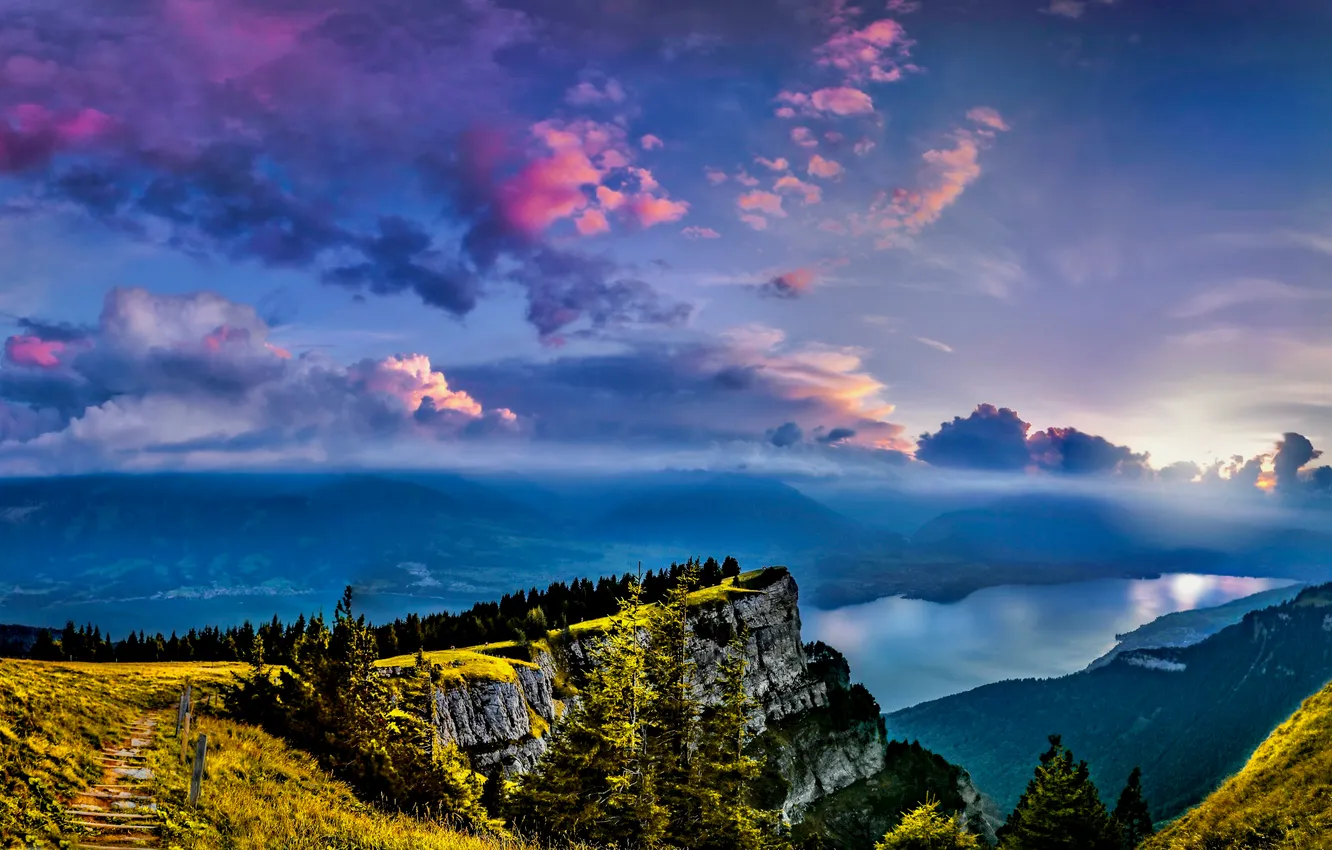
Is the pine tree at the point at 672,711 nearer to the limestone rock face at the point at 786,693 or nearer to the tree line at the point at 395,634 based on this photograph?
the tree line at the point at 395,634

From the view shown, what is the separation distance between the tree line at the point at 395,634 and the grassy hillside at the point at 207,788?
31645mm

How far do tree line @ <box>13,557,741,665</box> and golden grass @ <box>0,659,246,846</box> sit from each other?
20267mm

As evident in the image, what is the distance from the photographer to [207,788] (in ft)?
71.2

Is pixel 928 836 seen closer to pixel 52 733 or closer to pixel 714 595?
pixel 52 733

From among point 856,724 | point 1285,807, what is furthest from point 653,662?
point 856,724

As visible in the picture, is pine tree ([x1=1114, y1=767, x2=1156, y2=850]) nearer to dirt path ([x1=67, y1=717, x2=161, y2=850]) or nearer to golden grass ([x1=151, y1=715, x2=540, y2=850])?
golden grass ([x1=151, y1=715, x2=540, y2=850])

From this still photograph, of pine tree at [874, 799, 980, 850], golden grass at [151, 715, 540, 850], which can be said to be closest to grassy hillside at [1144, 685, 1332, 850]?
golden grass at [151, 715, 540, 850]

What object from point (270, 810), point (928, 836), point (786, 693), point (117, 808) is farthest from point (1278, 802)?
point (786, 693)

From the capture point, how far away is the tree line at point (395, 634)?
246 feet

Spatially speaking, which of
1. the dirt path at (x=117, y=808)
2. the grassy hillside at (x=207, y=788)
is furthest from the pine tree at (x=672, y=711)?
the dirt path at (x=117, y=808)

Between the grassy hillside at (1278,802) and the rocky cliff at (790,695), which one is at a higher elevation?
the grassy hillside at (1278,802)

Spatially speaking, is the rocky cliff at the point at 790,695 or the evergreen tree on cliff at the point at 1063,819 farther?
the rocky cliff at the point at 790,695

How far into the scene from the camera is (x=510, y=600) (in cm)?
11131

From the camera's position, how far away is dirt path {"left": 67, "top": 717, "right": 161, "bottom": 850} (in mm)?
17688
